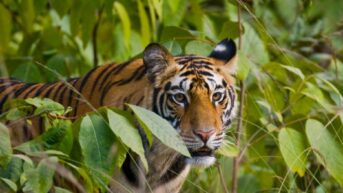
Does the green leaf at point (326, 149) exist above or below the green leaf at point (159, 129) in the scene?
below

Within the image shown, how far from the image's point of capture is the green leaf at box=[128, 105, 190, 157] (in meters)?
2.29

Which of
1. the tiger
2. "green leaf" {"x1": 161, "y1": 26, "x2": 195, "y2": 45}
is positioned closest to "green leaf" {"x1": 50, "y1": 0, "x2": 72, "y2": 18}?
the tiger

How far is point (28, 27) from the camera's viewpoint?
4703mm

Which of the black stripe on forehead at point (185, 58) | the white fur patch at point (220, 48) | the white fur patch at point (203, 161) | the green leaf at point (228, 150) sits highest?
the white fur patch at point (220, 48)

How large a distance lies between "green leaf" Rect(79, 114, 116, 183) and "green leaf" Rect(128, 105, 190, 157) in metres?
0.16

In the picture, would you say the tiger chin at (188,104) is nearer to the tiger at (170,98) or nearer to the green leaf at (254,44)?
the tiger at (170,98)

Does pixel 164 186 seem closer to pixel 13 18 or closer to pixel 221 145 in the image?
pixel 221 145

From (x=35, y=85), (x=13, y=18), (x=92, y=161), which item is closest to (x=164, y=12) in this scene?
(x=35, y=85)

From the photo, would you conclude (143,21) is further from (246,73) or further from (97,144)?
(97,144)

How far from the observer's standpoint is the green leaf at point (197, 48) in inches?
143

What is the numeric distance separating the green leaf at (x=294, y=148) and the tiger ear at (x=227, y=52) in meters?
0.50

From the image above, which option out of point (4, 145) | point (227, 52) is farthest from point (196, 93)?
point (4, 145)

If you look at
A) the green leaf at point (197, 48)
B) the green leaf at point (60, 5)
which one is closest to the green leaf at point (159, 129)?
the green leaf at point (197, 48)

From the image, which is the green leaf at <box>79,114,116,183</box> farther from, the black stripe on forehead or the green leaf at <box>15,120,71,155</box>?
the black stripe on forehead
